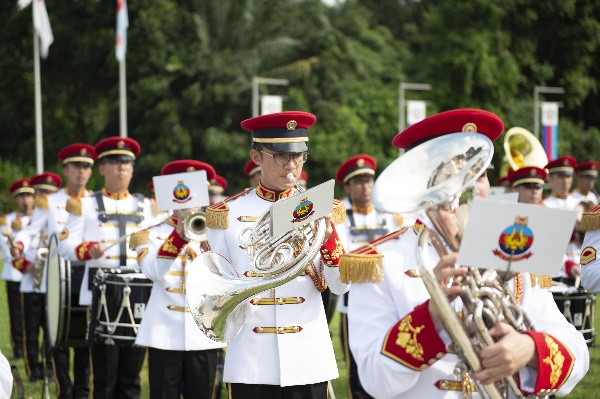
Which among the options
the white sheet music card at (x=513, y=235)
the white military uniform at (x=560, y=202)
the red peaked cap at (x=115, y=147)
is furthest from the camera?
the white military uniform at (x=560, y=202)

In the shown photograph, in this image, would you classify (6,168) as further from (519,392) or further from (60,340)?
(519,392)

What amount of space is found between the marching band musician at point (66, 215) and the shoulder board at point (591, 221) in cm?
436

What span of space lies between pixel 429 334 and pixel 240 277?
203cm

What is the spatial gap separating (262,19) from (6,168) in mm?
11994

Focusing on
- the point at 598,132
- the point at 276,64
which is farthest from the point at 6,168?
the point at 598,132

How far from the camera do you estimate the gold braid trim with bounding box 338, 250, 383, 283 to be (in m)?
3.33

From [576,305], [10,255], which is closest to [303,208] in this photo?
[576,305]

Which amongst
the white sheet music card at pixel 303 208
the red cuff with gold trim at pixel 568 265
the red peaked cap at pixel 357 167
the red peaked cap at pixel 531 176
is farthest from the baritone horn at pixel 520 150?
the white sheet music card at pixel 303 208

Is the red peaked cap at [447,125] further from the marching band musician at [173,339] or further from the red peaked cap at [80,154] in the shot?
the red peaked cap at [80,154]

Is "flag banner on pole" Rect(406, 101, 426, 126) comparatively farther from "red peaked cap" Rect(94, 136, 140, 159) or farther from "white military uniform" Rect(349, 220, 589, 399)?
"white military uniform" Rect(349, 220, 589, 399)

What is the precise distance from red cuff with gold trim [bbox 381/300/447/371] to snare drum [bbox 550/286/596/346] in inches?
184

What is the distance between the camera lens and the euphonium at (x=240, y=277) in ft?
14.7

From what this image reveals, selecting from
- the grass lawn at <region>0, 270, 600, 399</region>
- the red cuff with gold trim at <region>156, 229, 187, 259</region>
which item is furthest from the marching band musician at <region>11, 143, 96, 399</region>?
the red cuff with gold trim at <region>156, 229, 187, 259</region>

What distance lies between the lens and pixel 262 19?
41.8 meters
